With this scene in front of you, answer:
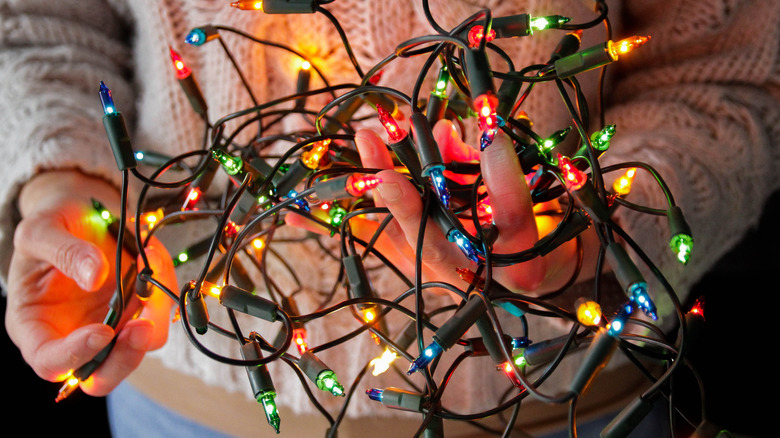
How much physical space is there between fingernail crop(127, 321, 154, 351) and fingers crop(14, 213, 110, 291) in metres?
0.05

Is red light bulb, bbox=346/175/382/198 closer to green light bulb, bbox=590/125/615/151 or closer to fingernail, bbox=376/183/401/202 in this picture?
fingernail, bbox=376/183/401/202

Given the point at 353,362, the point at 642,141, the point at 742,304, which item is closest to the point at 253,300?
the point at 353,362

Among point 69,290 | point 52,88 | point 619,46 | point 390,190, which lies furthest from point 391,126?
point 52,88

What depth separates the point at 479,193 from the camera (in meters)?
0.40

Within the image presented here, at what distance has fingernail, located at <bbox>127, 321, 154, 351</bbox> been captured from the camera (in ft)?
1.38

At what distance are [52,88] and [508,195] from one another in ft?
1.87

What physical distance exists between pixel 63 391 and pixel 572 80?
0.42 m

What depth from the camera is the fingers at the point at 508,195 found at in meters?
0.33

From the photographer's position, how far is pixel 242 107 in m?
0.63

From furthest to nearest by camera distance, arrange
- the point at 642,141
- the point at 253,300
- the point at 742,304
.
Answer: the point at 742,304, the point at 642,141, the point at 253,300

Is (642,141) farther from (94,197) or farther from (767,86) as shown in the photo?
(94,197)

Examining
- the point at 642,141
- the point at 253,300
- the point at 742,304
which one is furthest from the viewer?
the point at 742,304

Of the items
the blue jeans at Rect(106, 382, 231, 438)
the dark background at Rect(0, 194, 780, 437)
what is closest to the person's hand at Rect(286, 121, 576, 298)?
the blue jeans at Rect(106, 382, 231, 438)

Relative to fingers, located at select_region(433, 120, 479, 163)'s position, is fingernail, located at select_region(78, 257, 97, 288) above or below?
below
